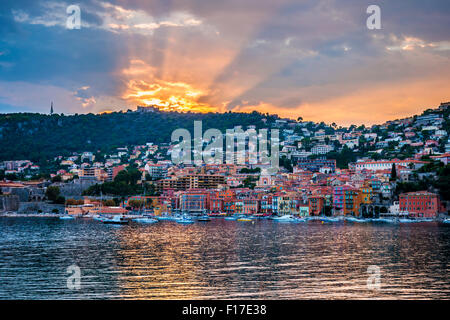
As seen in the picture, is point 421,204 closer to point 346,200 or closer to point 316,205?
point 346,200

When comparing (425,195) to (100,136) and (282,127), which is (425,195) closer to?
(282,127)

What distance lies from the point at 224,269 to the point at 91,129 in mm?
91107

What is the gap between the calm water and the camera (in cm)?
931

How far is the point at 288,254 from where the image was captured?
1584cm

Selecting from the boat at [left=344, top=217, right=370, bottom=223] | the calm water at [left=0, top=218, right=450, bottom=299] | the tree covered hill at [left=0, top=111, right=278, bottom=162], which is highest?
the tree covered hill at [left=0, top=111, right=278, bottom=162]

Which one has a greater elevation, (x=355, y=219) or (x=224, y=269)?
(x=224, y=269)

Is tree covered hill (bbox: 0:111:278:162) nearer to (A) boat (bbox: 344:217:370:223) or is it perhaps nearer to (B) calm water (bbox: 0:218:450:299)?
(A) boat (bbox: 344:217:370:223)

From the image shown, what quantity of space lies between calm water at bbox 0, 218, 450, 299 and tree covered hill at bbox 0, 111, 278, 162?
2698 inches

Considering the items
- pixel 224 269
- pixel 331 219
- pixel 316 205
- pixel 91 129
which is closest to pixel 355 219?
pixel 331 219

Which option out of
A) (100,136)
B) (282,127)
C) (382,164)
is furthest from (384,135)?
(100,136)

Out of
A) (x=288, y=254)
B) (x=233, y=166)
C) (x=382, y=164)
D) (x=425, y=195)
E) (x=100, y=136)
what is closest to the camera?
(x=288, y=254)

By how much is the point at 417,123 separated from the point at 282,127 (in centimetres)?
3104

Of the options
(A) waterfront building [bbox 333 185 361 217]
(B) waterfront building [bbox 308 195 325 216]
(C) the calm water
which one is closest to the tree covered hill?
(B) waterfront building [bbox 308 195 325 216]

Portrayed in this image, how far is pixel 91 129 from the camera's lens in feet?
326
